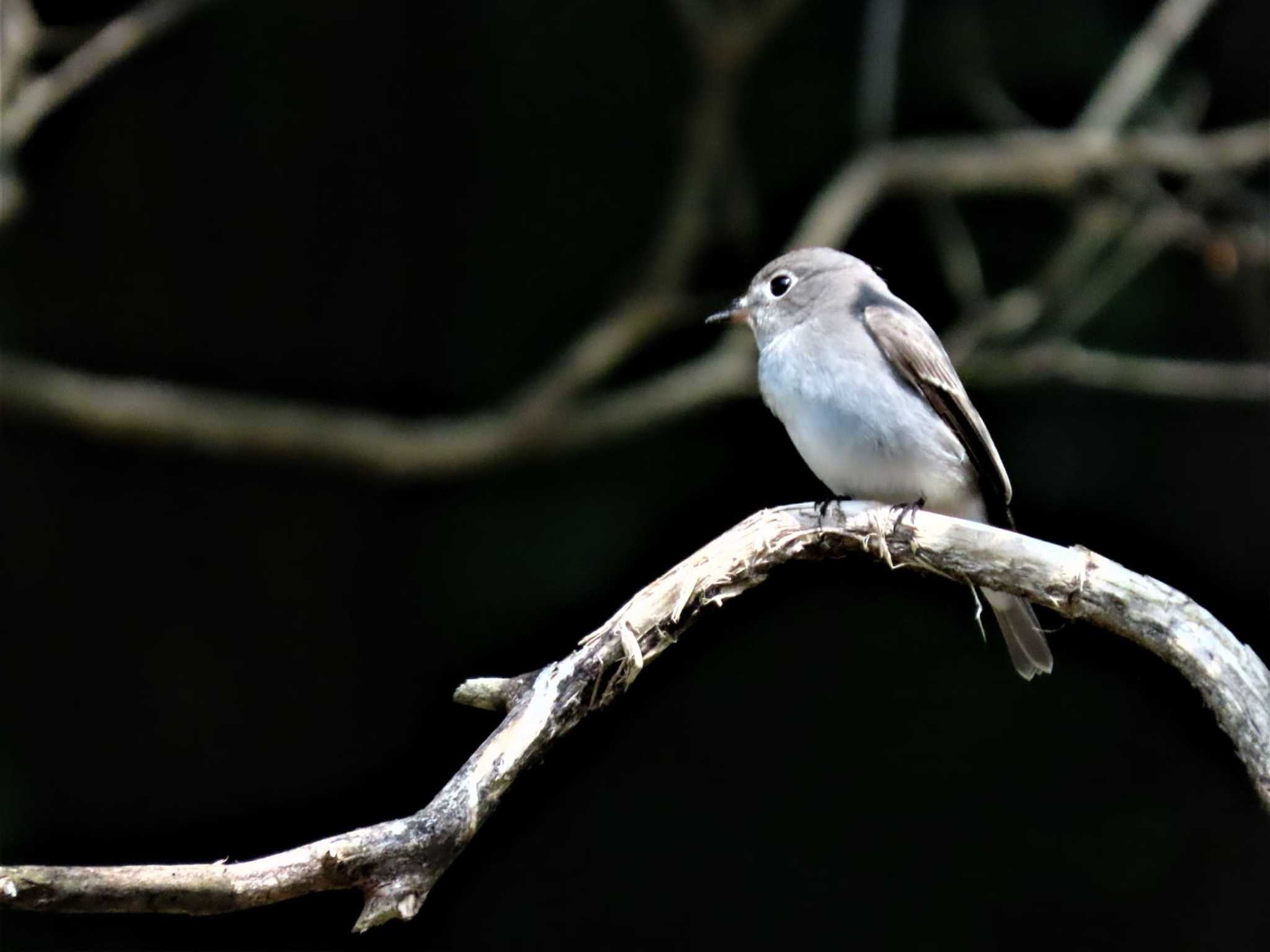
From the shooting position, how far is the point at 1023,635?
364 centimetres

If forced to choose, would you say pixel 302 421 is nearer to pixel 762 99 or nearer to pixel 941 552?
pixel 762 99

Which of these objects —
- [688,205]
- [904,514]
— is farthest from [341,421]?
[904,514]

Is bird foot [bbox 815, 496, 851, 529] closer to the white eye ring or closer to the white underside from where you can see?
the white underside

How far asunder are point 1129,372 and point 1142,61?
54.3 inches

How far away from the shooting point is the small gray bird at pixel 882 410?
3.50 metres

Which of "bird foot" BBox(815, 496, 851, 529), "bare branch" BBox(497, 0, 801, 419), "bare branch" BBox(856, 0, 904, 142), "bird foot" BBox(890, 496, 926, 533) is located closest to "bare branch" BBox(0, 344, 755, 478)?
"bare branch" BBox(497, 0, 801, 419)

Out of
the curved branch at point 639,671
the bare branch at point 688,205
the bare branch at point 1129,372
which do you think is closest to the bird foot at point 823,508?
the curved branch at point 639,671

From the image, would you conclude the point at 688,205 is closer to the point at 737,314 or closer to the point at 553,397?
the point at 553,397

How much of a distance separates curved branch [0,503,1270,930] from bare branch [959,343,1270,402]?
2.76 metres

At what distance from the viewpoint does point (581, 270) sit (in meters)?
6.59

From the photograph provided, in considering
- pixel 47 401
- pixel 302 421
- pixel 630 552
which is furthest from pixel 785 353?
pixel 47 401

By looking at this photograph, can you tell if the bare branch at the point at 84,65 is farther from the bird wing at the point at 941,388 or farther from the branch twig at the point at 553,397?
the bird wing at the point at 941,388

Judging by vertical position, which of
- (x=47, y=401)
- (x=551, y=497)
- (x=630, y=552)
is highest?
(x=47, y=401)

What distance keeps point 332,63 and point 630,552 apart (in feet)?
7.56
